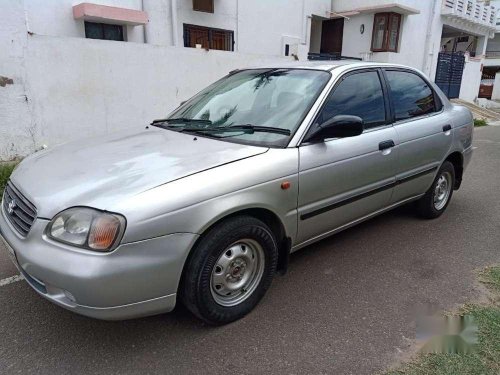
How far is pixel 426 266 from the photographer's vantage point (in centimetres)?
348

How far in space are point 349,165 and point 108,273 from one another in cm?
196

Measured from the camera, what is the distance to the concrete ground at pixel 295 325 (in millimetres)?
2320

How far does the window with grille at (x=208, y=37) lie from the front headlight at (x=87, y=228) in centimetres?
986

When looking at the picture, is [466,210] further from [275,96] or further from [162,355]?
[162,355]

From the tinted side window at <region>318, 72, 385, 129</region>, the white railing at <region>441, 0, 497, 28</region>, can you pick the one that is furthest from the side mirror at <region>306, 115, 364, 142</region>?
the white railing at <region>441, 0, 497, 28</region>

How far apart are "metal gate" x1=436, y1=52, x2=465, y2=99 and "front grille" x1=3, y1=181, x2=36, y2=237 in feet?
69.3

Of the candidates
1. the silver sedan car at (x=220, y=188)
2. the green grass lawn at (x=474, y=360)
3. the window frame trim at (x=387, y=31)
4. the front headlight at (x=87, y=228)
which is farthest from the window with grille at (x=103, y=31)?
the window frame trim at (x=387, y=31)

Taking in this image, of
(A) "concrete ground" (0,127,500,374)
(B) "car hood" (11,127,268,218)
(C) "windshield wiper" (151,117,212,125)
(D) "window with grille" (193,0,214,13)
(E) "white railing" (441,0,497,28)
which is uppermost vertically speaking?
(E) "white railing" (441,0,497,28)

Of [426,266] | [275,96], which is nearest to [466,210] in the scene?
[426,266]

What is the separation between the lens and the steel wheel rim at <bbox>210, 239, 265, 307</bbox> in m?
2.54

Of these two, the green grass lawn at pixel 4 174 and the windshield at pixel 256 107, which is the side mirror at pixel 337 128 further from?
the green grass lawn at pixel 4 174

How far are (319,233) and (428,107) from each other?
2056 millimetres

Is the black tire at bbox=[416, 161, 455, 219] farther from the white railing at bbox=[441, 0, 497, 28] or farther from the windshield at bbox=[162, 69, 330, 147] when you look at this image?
the white railing at bbox=[441, 0, 497, 28]

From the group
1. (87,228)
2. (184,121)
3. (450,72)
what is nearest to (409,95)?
(184,121)
